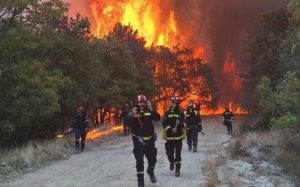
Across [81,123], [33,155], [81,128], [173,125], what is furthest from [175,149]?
[81,123]

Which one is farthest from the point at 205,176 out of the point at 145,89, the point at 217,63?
the point at 217,63

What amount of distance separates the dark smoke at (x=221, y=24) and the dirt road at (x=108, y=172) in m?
54.7

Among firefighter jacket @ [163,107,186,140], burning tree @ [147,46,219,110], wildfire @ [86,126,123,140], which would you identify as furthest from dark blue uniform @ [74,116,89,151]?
burning tree @ [147,46,219,110]

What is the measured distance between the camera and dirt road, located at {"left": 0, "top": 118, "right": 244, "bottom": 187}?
45.3 ft

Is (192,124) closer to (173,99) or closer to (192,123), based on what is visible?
(192,123)

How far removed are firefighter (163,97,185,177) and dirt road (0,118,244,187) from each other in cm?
65

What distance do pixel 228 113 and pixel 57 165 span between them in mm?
15434

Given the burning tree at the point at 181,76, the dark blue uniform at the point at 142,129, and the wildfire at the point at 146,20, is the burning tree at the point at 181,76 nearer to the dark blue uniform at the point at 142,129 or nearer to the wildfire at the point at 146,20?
the wildfire at the point at 146,20

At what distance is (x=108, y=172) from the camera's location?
1592 centimetres

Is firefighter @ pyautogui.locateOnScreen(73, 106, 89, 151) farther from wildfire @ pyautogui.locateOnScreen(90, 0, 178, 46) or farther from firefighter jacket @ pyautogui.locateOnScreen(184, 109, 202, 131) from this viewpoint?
wildfire @ pyautogui.locateOnScreen(90, 0, 178, 46)

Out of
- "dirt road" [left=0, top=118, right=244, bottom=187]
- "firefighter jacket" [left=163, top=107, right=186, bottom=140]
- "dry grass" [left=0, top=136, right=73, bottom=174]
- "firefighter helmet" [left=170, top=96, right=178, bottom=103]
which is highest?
"firefighter helmet" [left=170, top=96, right=178, bottom=103]

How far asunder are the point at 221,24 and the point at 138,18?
1388 cm

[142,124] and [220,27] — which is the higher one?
[220,27]

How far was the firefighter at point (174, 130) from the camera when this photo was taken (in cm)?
1420
